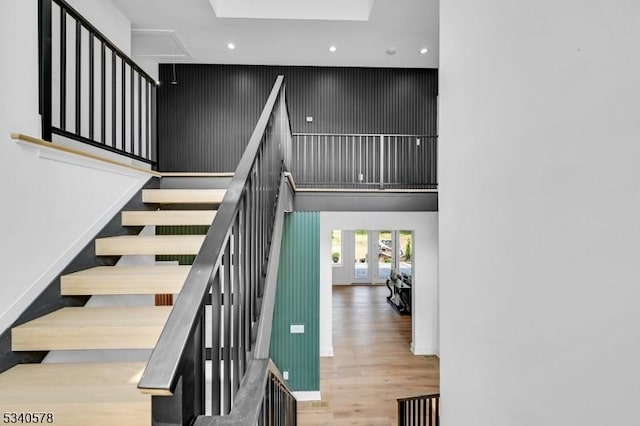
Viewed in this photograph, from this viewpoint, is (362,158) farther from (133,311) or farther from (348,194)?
(133,311)

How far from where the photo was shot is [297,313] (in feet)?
18.9

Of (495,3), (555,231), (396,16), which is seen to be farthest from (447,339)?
(396,16)

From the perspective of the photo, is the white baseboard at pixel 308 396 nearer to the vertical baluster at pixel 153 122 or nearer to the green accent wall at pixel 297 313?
the green accent wall at pixel 297 313

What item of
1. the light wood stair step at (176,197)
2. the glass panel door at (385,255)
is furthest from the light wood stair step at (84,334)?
the glass panel door at (385,255)

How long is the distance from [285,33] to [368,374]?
233 inches

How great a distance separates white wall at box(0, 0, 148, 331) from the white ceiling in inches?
125

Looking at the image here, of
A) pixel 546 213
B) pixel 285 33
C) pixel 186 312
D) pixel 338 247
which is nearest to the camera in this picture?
pixel 546 213

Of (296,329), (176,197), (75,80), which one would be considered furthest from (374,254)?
(75,80)

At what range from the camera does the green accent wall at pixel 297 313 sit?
18.8ft

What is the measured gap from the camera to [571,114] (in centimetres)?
72

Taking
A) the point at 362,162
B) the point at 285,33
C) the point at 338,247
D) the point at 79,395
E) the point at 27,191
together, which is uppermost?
the point at 285,33

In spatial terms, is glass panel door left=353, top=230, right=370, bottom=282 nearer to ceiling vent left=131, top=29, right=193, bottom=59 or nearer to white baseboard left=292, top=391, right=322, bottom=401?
white baseboard left=292, top=391, right=322, bottom=401

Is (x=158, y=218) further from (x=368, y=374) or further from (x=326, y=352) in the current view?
(x=326, y=352)

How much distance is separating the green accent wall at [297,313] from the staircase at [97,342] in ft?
9.94
